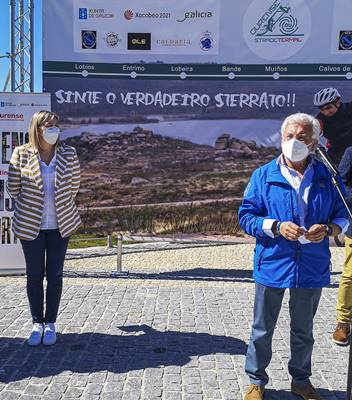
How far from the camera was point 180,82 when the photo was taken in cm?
643

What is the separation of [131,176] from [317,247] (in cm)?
439

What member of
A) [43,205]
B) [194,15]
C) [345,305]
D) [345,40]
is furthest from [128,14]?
[345,305]

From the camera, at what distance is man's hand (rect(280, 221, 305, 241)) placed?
2.69m

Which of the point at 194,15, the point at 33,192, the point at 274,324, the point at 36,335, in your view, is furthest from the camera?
the point at 194,15

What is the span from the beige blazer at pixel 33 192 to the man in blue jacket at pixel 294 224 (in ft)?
5.65

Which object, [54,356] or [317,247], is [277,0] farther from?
[54,356]

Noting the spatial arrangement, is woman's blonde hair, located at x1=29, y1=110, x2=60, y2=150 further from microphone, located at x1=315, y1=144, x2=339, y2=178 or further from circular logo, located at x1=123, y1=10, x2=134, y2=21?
circular logo, located at x1=123, y1=10, x2=134, y2=21

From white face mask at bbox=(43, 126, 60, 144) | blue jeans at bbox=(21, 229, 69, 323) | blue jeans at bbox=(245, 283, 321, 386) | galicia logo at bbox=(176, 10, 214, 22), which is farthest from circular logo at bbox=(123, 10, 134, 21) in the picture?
blue jeans at bbox=(245, 283, 321, 386)

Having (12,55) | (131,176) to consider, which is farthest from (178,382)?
(12,55)

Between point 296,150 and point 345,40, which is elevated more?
point 345,40

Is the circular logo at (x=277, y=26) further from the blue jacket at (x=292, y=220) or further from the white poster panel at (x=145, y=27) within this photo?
the blue jacket at (x=292, y=220)

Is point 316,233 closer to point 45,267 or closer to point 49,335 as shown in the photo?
point 45,267

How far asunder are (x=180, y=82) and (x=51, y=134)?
294 centimetres

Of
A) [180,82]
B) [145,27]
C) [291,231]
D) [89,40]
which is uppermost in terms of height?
[145,27]
